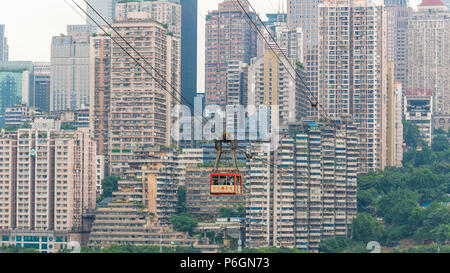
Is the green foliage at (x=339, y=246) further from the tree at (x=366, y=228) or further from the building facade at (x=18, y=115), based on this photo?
the building facade at (x=18, y=115)

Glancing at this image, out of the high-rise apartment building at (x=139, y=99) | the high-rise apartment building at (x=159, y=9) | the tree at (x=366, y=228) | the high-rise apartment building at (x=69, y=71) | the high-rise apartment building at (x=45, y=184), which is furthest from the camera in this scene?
the high-rise apartment building at (x=69, y=71)

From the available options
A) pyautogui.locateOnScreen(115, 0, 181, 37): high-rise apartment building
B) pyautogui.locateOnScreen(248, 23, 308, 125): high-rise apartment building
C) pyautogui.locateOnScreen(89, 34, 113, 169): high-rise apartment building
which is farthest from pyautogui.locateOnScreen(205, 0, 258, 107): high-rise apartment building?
pyautogui.locateOnScreen(248, 23, 308, 125): high-rise apartment building

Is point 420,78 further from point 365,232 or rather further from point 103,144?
point 365,232

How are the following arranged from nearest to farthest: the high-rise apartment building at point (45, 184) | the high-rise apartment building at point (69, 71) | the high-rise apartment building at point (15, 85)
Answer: the high-rise apartment building at point (45, 184) < the high-rise apartment building at point (69, 71) < the high-rise apartment building at point (15, 85)

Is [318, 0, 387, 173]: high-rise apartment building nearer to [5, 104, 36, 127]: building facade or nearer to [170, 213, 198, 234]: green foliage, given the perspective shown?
[170, 213, 198, 234]: green foliage

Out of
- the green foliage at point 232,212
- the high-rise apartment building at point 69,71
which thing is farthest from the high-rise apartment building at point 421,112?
the high-rise apartment building at point 69,71
